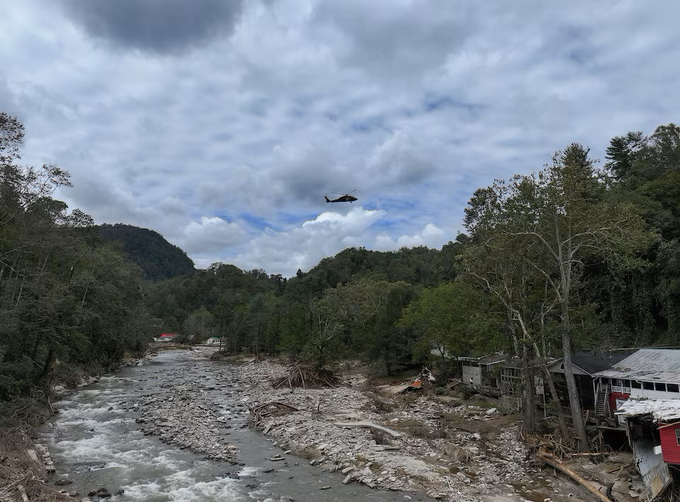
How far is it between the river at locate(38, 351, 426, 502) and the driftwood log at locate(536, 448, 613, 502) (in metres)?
6.39

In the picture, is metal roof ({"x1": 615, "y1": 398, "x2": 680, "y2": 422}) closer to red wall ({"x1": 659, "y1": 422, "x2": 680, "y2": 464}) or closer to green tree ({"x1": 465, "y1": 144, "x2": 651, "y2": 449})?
red wall ({"x1": 659, "y1": 422, "x2": 680, "y2": 464})

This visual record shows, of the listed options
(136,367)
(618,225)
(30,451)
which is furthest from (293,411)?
(136,367)

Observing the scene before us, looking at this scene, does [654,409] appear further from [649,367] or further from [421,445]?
[421,445]

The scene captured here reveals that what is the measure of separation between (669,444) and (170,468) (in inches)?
765

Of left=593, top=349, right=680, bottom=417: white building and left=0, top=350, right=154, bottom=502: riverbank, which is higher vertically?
left=593, top=349, right=680, bottom=417: white building

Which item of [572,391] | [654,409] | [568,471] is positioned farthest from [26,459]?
[654,409]

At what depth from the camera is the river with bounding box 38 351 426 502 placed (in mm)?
17188

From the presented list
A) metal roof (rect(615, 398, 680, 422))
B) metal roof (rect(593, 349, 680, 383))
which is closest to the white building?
metal roof (rect(593, 349, 680, 383))

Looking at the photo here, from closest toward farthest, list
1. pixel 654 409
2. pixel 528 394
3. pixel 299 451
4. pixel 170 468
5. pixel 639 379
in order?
1. pixel 654 409
2. pixel 170 468
3. pixel 639 379
4. pixel 299 451
5. pixel 528 394

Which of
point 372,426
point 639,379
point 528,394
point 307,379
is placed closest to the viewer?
point 639,379

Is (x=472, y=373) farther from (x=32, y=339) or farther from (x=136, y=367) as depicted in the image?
(x=136, y=367)

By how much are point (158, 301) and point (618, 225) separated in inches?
5637

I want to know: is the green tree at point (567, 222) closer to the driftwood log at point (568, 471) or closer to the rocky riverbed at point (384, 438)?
the driftwood log at point (568, 471)

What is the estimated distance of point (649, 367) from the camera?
2341 cm
